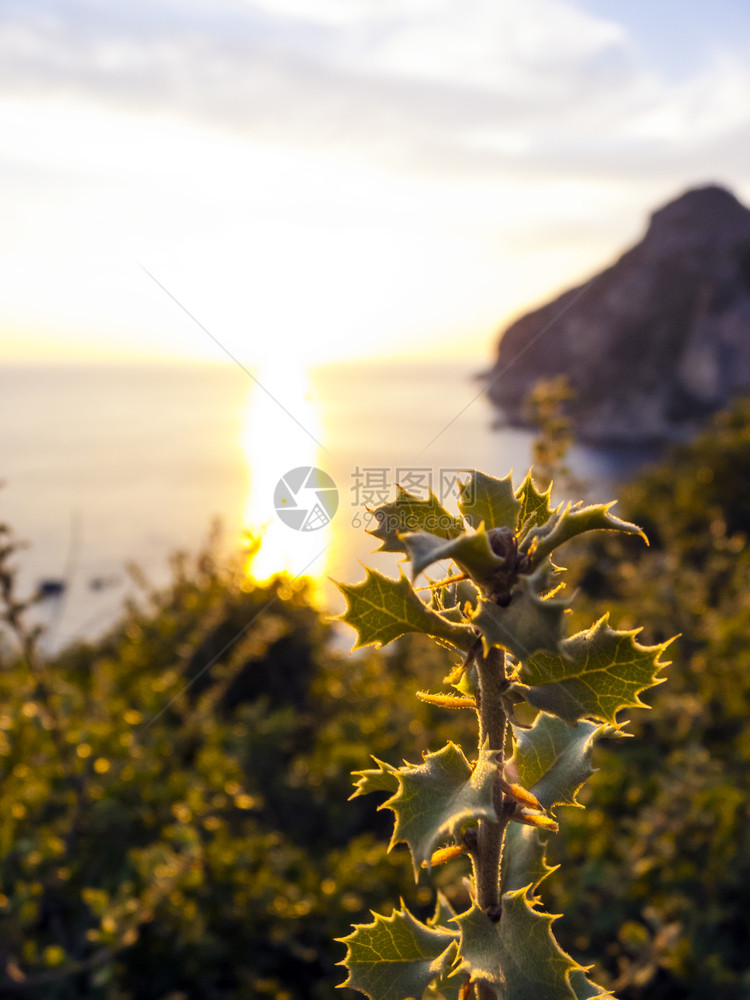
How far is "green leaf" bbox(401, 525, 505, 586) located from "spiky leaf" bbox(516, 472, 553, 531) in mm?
179

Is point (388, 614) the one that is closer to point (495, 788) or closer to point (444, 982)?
point (495, 788)

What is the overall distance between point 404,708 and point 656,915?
1.80 m

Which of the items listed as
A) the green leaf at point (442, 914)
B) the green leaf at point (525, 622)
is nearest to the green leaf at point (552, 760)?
the green leaf at point (525, 622)

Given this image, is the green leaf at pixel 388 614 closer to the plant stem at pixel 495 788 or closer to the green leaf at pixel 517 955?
the plant stem at pixel 495 788

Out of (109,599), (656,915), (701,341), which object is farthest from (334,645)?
(701,341)

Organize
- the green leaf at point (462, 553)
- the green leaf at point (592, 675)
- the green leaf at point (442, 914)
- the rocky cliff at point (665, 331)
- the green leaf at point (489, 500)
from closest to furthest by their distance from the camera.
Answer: the green leaf at point (462, 553), the green leaf at point (592, 675), the green leaf at point (489, 500), the green leaf at point (442, 914), the rocky cliff at point (665, 331)

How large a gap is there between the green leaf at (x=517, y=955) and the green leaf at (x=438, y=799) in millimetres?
119

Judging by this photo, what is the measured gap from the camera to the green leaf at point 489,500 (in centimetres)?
84

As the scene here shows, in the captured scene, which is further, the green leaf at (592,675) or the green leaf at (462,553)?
the green leaf at (592,675)

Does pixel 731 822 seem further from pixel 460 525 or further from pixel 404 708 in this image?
pixel 460 525

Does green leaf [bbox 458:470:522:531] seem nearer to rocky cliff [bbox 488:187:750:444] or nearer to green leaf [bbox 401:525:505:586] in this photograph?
green leaf [bbox 401:525:505:586]

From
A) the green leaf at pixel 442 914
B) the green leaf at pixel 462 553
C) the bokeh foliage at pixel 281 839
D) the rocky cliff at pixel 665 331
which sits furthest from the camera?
the rocky cliff at pixel 665 331

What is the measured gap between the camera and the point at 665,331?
76.4 ft

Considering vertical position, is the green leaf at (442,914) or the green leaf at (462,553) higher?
the green leaf at (462,553)
